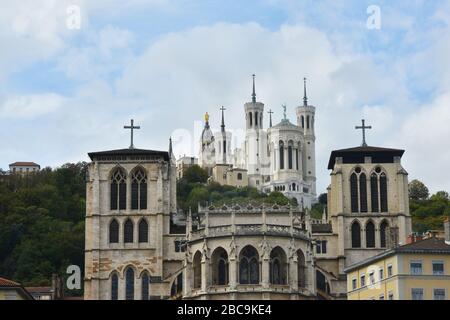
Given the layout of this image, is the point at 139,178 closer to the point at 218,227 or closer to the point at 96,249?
the point at 96,249

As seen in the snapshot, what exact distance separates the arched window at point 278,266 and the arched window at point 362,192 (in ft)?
47.2

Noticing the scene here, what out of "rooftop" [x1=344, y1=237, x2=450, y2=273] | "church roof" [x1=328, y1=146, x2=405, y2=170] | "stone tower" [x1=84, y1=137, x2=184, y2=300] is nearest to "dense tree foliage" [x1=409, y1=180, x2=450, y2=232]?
"church roof" [x1=328, y1=146, x2=405, y2=170]

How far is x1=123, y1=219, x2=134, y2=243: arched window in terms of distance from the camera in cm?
9631

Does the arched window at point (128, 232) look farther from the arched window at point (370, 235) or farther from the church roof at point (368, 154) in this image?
the arched window at point (370, 235)

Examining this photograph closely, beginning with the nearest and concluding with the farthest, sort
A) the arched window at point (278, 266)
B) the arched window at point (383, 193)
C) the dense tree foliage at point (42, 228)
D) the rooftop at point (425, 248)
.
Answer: the rooftop at point (425, 248)
the arched window at point (278, 266)
the arched window at point (383, 193)
the dense tree foliage at point (42, 228)

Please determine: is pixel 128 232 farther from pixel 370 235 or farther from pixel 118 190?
pixel 370 235

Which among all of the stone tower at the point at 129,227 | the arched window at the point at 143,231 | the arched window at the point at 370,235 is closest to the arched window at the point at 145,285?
the stone tower at the point at 129,227

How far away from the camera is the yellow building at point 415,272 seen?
61688 millimetres

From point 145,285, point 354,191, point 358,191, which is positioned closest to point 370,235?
point 358,191

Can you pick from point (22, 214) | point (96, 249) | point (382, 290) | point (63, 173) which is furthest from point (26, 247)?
point (382, 290)

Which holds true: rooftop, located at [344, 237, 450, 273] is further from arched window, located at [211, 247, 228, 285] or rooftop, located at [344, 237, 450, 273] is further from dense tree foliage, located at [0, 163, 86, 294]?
dense tree foliage, located at [0, 163, 86, 294]

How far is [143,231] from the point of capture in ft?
317
